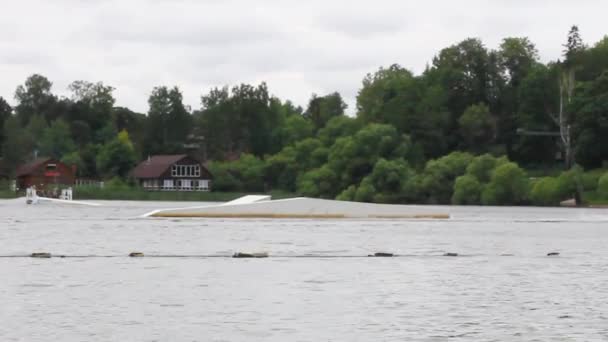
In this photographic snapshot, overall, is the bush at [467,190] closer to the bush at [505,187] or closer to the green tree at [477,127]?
the bush at [505,187]

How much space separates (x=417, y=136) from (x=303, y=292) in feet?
390

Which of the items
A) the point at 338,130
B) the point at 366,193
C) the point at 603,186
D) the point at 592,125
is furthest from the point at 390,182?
the point at 338,130

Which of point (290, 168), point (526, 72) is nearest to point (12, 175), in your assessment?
point (290, 168)

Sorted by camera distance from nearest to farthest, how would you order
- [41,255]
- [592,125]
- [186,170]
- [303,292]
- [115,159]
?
1. [303,292]
2. [41,255]
3. [592,125]
4. [186,170]
5. [115,159]

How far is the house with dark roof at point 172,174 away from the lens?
544ft

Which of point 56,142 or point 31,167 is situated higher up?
point 56,142

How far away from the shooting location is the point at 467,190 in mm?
105125

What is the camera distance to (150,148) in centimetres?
19112

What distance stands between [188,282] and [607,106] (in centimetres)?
10103

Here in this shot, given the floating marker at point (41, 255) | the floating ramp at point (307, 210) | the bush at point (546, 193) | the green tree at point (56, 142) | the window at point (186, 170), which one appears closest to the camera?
the floating marker at point (41, 255)

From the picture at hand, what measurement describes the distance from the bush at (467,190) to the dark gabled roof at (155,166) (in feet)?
218

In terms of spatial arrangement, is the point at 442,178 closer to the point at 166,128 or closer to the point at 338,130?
the point at 338,130

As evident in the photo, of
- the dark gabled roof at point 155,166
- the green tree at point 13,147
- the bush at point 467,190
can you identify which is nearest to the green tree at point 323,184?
the bush at point 467,190

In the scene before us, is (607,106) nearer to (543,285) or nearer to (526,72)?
(526,72)
